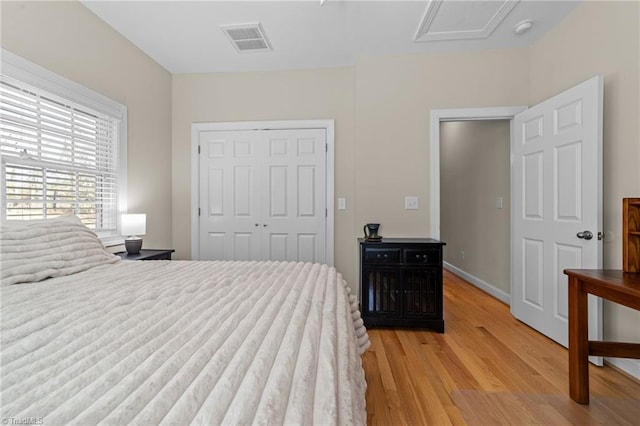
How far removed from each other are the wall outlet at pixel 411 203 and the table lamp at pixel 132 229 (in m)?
2.62

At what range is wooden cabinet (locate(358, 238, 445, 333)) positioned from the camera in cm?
261

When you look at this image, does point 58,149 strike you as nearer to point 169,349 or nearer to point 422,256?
point 169,349

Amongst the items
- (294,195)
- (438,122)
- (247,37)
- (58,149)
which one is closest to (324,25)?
(247,37)

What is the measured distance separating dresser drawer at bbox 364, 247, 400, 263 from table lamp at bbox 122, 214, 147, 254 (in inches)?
82.7

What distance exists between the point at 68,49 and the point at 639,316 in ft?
15.0

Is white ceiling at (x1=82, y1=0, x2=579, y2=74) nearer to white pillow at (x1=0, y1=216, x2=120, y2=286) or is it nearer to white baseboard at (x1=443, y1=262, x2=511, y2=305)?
white pillow at (x1=0, y1=216, x2=120, y2=286)

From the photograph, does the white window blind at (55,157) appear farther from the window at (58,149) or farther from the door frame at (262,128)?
the door frame at (262,128)

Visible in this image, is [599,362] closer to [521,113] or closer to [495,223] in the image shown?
[495,223]

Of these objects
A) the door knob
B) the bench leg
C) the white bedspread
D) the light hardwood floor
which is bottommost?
the light hardwood floor

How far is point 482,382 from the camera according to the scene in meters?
1.80

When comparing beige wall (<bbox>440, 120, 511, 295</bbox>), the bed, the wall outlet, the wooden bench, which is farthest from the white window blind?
beige wall (<bbox>440, 120, 511, 295</bbox>)

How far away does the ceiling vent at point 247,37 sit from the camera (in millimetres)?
2600

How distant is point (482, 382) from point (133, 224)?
302 cm

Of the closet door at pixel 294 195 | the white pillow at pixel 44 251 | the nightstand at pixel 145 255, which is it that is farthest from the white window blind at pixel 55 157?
the closet door at pixel 294 195
